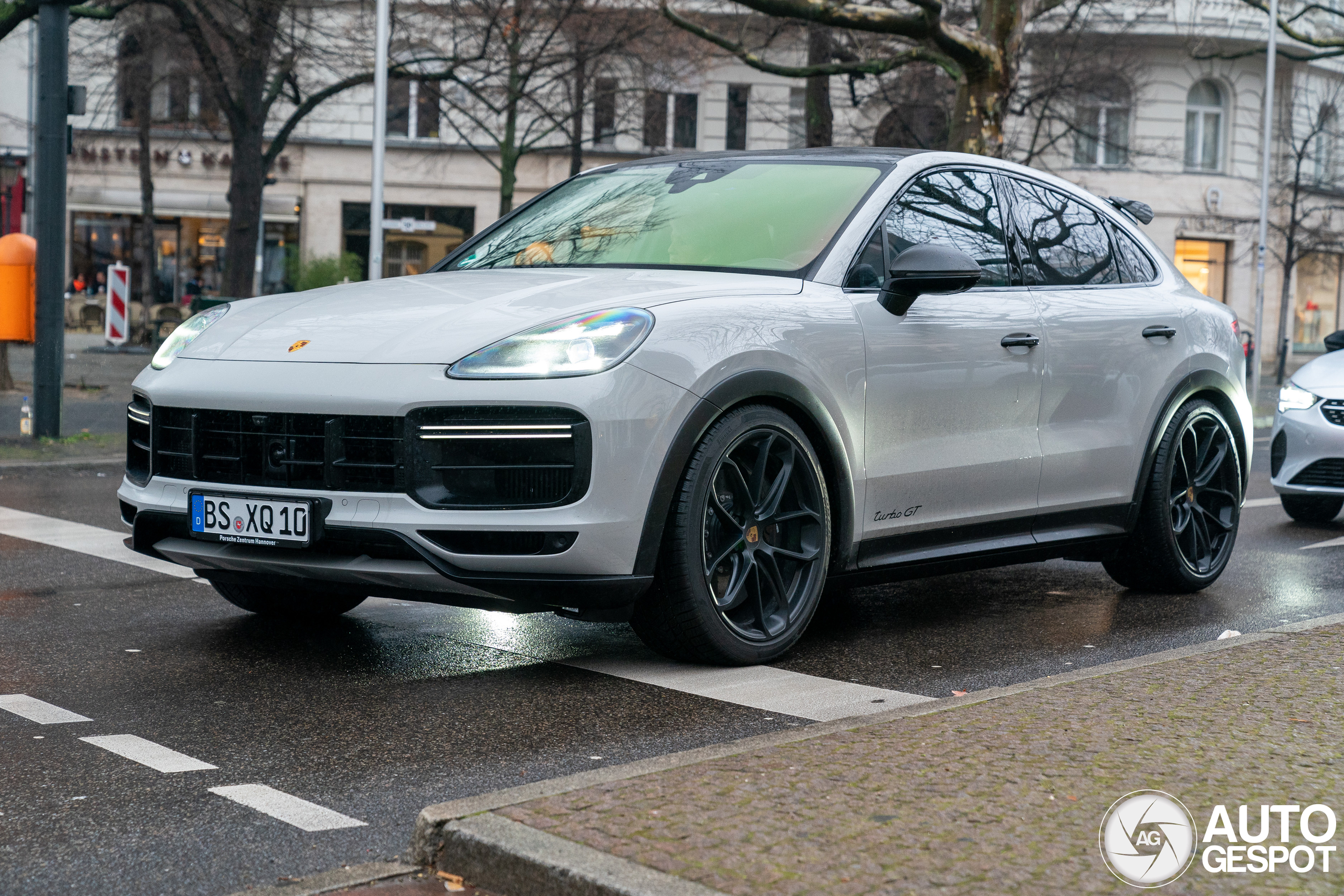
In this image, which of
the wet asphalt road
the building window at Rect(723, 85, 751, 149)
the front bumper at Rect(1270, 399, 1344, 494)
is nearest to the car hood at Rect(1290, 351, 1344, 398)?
the front bumper at Rect(1270, 399, 1344, 494)

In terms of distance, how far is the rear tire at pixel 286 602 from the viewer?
5.90 meters

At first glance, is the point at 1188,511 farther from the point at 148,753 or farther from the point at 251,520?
the point at 148,753

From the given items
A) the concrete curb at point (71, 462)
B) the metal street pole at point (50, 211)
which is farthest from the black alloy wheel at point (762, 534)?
the metal street pole at point (50, 211)

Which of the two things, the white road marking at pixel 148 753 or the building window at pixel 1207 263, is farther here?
the building window at pixel 1207 263

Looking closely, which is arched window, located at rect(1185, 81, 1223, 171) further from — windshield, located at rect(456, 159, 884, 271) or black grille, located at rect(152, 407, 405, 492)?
black grille, located at rect(152, 407, 405, 492)

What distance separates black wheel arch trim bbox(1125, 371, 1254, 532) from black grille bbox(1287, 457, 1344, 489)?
2532mm

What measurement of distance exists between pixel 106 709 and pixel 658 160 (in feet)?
10.0

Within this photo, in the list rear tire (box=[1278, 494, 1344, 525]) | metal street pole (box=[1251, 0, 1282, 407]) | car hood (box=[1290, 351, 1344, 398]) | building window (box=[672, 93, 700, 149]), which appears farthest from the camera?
building window (box=[672, 93, 700, 149])

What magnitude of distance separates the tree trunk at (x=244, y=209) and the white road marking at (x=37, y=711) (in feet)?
62.9

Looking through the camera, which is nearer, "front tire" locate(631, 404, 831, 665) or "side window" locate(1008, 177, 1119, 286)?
"front tire" locate(631, 404, 831, 665)

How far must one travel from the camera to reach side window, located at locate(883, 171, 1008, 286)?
582 cm

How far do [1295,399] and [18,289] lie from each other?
31.1 feet

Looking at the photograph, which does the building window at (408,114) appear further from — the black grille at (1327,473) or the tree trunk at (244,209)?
the black grille at (1327,473)

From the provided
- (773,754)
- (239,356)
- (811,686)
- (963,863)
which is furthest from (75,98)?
(963,863)
